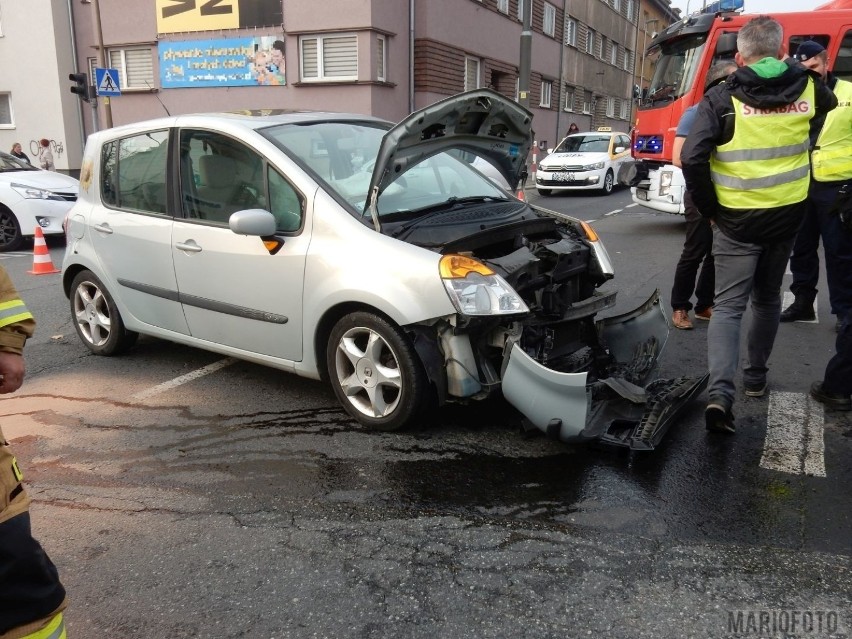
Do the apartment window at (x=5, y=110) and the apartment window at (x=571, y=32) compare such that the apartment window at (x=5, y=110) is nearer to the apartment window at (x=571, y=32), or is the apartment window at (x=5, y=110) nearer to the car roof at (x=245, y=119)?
the car roof at (x=245, y=119)

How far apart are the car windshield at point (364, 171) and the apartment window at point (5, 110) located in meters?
21.6

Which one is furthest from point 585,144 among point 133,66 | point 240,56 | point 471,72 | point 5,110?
point 5,110

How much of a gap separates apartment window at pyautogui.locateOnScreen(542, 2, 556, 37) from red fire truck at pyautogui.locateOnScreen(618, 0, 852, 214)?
19.3 meters

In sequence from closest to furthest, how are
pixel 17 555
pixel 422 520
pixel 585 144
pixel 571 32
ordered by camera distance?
pixel 17 555
pixel 422 520
pixel 585 144
pixel 571 32

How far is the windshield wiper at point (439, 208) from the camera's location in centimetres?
386

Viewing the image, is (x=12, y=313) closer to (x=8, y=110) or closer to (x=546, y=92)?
(x=8, y=110)

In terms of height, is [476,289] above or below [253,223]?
below

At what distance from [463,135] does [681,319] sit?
2.60 meters

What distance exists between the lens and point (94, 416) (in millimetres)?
4270

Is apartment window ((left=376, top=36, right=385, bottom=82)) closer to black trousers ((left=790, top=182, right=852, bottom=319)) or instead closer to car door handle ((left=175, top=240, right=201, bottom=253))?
car door handle ((left=175, top=240, right=201, bottom=253))

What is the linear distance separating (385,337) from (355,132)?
1.59 metres

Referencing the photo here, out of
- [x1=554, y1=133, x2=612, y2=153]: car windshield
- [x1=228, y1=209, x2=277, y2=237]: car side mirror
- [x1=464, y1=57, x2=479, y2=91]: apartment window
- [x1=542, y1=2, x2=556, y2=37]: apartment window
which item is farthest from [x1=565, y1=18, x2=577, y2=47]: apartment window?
[x1=228, y1=209, x2=277, y2=237]: car side mirror

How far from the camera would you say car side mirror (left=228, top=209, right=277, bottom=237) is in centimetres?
378

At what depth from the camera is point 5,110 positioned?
22062 mm
